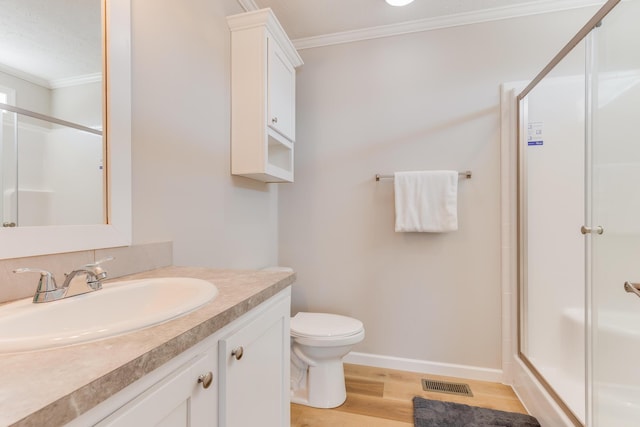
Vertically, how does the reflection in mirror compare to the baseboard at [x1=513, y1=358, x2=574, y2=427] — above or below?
above

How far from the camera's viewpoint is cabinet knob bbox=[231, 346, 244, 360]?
27.9 inches

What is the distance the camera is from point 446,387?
70.4 inches

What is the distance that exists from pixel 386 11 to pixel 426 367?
2343mm

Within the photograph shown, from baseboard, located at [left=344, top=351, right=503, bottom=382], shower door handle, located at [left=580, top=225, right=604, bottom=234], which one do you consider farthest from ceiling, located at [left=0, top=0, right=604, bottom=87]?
baseboard, located at [left=344, top=351, right=503, bottom=382]

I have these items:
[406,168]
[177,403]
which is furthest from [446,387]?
[177,403]

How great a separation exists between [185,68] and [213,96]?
20 centimetres

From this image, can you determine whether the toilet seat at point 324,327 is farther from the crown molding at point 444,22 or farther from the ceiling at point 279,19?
the crown molding at point 444,22

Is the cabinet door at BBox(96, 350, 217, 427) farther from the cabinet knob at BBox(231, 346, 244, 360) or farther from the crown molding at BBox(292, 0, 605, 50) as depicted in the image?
the crown molding at BBox(292, 0, 605, 50)

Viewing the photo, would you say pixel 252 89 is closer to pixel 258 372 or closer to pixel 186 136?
pixel 186 136

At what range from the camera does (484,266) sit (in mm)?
1879

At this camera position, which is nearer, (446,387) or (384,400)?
(384,400)

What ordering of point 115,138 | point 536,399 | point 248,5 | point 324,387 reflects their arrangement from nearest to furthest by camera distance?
point 115,138 → point 536,399 → point 324,387 → point 248,5

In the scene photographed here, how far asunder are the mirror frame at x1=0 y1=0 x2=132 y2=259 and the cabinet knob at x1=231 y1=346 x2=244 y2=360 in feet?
1.82

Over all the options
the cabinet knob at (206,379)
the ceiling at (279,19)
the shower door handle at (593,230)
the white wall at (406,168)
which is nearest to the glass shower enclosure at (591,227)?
the shower door handle at (593,230)
